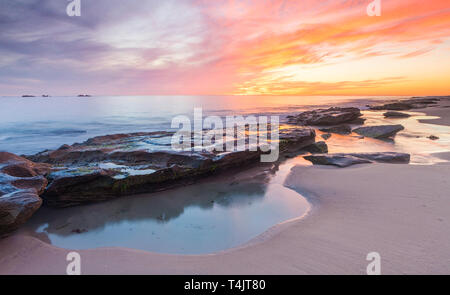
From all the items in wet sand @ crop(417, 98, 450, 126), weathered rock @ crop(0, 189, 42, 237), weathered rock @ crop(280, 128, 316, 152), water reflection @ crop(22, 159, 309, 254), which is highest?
wet sand @ crop(417, 98, 450, 126)

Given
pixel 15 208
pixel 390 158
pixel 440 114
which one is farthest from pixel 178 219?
pixel 440 114

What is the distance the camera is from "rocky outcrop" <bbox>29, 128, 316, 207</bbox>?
501 cm

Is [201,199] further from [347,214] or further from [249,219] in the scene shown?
[347,214]

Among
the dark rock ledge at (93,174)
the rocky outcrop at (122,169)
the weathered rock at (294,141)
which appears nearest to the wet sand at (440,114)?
the weathered rock at (294,141)

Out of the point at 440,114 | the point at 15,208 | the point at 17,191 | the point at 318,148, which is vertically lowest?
the point at 15,208

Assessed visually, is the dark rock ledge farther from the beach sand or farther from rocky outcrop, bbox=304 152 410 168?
rocky outcrop, bbox=304 152 410 168

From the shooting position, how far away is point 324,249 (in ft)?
10.2

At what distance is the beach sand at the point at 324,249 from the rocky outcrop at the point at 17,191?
0.38 metres

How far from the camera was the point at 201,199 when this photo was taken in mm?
5336

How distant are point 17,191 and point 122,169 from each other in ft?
7.17

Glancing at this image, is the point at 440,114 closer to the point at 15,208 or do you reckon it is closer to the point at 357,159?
the point at 357,159

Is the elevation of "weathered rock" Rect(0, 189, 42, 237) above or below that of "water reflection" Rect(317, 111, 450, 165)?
below

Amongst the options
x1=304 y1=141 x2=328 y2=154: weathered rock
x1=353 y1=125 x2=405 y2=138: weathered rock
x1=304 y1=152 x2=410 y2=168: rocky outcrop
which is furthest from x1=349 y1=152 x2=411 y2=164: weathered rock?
x1=353 y1=125 x2=405 y2=138: weathered rock

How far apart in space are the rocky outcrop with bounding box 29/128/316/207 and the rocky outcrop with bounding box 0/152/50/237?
39 cm
